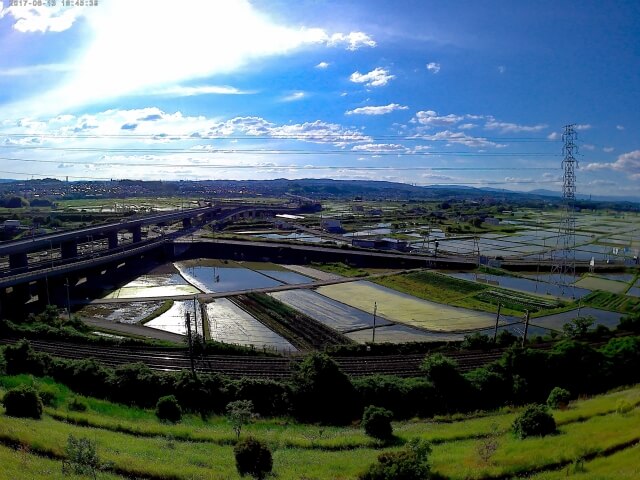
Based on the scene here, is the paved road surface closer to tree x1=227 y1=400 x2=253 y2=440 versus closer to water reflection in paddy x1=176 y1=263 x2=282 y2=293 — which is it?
water reflection in paddy x1=176 y1=263 x2=282 y2=293

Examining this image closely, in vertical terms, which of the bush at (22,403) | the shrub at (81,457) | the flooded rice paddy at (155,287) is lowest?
the flooded rice paddy at (155,287)

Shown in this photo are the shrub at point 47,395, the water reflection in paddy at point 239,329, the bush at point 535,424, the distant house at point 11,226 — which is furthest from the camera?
the distant house at point 11,226

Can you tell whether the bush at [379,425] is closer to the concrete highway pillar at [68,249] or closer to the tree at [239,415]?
the tree at [239,415]

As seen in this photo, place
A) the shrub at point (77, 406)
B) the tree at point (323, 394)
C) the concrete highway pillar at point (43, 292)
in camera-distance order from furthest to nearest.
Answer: the concrete highway pillar at point (43, 292), the tree at point (323, 394), the shrub at point (77, 406)

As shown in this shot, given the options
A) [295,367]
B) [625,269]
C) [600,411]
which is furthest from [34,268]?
[625,269]

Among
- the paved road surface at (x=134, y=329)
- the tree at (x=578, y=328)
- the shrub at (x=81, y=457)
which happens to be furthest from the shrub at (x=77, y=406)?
the tree at (x=578, y=328)

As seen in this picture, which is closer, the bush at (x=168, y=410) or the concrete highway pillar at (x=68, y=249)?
the bush at (x=168, y=410)
